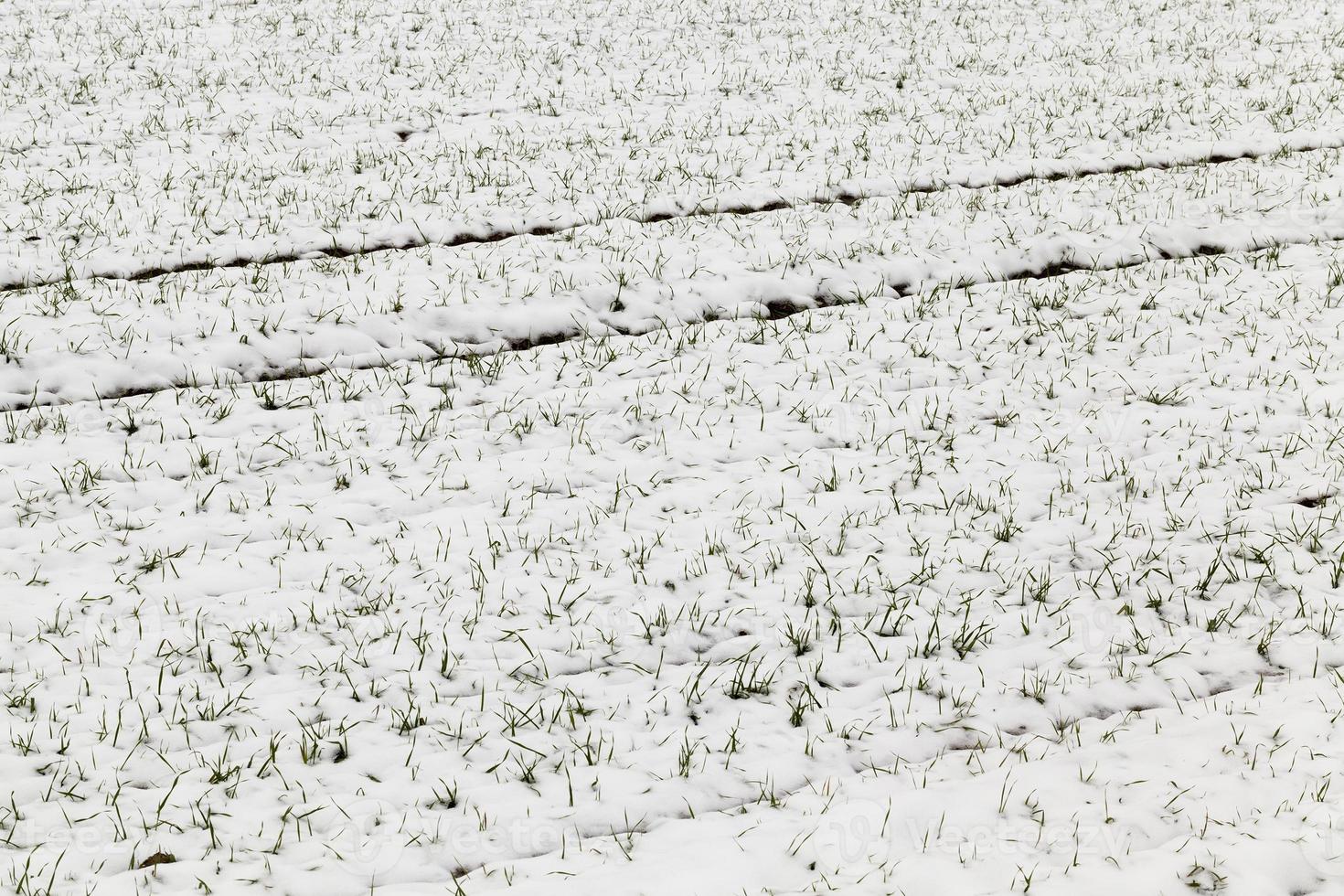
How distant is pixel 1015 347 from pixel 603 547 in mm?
3488

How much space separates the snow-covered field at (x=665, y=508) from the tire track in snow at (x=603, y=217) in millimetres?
53

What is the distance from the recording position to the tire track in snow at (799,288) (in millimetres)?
6145

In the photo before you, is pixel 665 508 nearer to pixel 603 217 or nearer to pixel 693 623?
pixel 693 623

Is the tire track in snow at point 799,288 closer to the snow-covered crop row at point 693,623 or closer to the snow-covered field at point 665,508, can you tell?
the snow-covered field at point 665,508

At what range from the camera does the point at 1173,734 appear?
3.73 m

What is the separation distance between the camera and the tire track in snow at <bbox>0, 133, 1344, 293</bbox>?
24.2ft

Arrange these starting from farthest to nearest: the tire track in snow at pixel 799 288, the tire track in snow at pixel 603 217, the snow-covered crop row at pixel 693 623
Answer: the tire track in snow at pixel 603 217
the tire track in snow at pixel 799 288
the snow-covered crop row at pixel 693 623

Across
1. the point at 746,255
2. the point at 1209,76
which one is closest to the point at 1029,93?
the point at 1209,76

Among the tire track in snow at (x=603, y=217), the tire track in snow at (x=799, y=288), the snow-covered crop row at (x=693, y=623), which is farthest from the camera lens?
the tire track in snow at (x=603, y=217)

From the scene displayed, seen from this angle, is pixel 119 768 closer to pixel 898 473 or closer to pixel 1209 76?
pixel 898 473

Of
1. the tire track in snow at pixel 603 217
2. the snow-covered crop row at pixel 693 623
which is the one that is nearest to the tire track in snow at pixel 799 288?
the snow-covered crop row at pixel 693 623

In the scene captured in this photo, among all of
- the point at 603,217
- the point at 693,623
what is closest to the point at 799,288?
the point at 603,217

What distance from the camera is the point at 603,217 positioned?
862 cm

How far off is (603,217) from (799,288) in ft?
6.81
